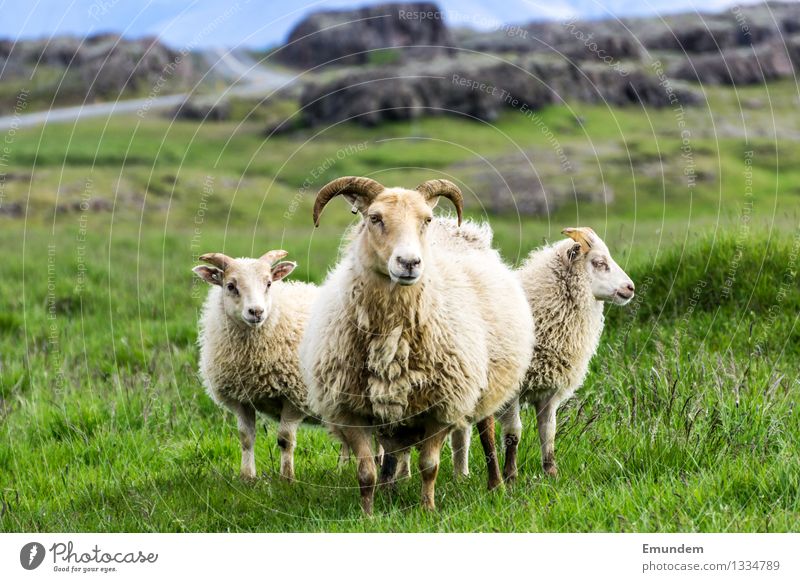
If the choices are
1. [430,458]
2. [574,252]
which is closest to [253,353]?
[430,458]

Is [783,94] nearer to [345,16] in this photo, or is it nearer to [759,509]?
[345,16]

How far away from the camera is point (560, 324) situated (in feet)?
23.5

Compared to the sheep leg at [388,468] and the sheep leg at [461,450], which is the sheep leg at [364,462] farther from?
the sheep leg at [461,450]

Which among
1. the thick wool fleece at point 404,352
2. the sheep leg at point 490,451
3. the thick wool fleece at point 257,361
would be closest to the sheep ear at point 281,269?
the thick wool fleece at point 257,361

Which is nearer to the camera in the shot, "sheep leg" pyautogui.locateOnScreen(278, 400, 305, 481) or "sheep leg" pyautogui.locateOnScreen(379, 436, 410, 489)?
"sheep leg" pyautogui.locateOnScreen(379, 436, 410, 489)

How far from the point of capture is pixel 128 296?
517 inches

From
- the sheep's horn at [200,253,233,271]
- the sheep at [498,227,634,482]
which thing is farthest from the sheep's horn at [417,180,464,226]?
the sheep's horn at [200,253,233,271]

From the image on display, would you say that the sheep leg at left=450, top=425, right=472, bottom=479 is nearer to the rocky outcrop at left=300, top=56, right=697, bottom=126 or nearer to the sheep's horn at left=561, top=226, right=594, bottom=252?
the sheep's horn at left=561, top=226, right=594, bottom=252

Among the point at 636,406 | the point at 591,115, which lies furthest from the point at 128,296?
the point at 591,115

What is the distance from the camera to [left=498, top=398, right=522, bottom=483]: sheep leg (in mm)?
6895

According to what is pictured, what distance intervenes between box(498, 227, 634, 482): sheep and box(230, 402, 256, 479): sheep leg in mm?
2067

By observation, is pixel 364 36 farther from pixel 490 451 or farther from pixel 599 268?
pixel 490 451

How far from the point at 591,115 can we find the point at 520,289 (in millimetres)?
40566

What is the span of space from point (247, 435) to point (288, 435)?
0.36 meters
